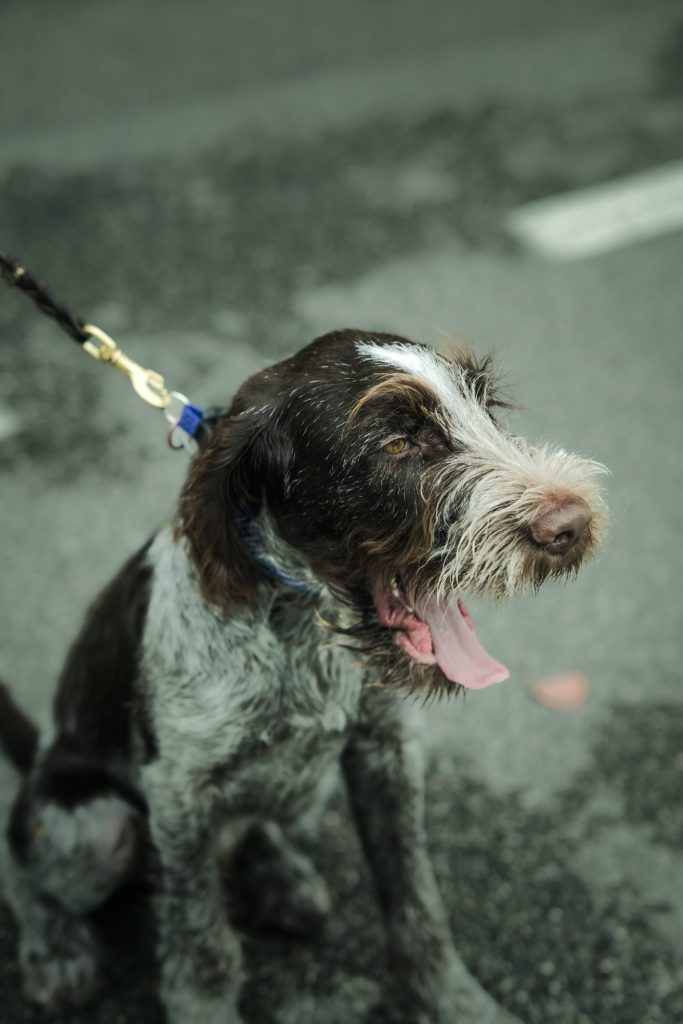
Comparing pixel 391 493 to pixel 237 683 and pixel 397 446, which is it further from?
pixel 237 683

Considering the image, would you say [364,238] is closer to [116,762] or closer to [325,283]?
[325,283]

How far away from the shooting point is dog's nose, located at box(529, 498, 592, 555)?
224 cm

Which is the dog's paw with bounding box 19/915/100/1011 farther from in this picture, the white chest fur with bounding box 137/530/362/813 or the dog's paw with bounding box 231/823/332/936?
the white chest fur with bounding box 137/530/362/813

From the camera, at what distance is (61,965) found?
117 inches

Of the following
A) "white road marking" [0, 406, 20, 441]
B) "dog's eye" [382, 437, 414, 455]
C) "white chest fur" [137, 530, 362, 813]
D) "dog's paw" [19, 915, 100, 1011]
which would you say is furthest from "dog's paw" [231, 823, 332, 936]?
"white road marking" [0, 406, 20, 441]

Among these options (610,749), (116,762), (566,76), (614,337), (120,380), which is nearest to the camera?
(116,762)

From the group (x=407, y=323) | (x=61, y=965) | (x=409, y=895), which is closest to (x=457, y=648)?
(x=409, y=895)

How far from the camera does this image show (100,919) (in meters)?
3.18

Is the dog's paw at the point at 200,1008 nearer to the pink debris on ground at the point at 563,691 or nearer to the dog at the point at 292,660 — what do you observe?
the dog at the point at 292,660

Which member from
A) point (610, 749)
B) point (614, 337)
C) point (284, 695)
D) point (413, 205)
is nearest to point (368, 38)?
point (413, 205)

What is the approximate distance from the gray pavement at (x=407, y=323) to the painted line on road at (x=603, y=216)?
0.11 metres

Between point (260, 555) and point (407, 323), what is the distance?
10.5ft

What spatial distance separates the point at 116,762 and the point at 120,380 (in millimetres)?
2588

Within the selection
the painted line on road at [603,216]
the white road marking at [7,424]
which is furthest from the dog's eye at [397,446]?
the painted line on road at [603,216]
